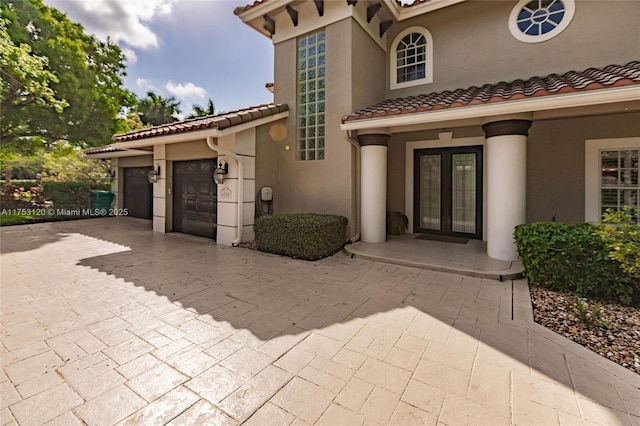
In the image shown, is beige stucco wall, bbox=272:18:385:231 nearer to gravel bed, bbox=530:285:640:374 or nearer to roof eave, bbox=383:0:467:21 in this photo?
roof eave, bbox=383:0:467:21

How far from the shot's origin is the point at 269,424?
2016mm

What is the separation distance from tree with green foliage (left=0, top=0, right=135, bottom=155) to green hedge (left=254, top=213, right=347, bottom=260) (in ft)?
Answer: 36.2

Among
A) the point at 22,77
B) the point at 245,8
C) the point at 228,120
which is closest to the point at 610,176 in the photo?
the point at 228,120

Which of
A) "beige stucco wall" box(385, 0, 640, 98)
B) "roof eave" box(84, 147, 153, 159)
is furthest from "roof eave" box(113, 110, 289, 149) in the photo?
"beige stucco wall" box(385, 0, 640, 98)

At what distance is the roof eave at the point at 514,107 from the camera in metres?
4.55

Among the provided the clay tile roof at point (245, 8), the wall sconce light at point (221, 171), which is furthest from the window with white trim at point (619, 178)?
the clay tile roof at point (245, 8)

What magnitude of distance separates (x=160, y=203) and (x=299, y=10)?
7508 millimetres

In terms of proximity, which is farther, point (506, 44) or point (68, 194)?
point (68, 194)

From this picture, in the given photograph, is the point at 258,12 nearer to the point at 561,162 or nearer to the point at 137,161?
the point at 561,162

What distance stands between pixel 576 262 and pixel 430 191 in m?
4.76

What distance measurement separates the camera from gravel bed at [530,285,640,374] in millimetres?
2923

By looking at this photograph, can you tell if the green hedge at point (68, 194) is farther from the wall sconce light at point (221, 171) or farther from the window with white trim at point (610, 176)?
the window with white trim at point (610, 176)

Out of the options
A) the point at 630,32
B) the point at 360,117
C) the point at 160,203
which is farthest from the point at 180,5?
the point at 630,32

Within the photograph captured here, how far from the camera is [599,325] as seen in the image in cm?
343
